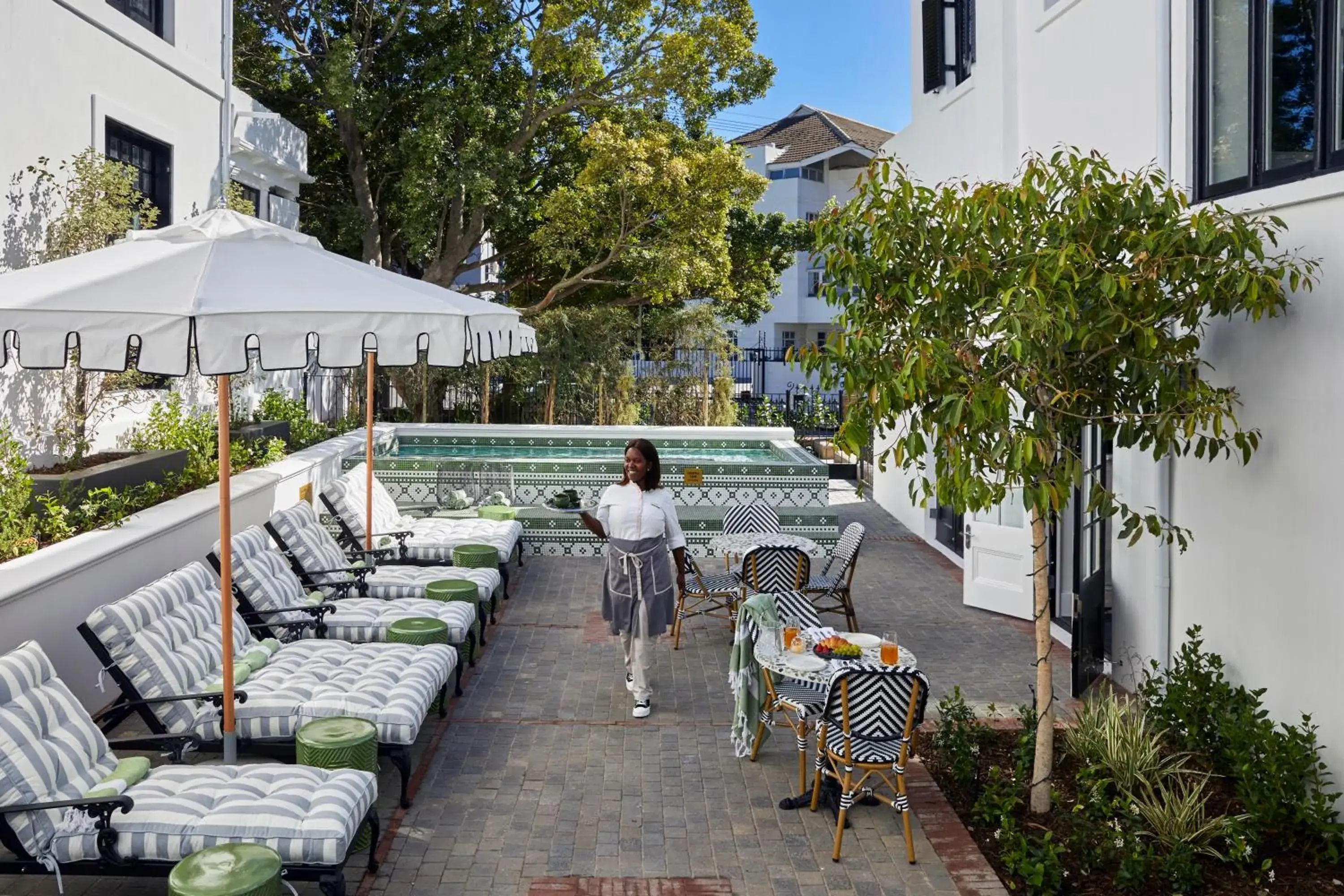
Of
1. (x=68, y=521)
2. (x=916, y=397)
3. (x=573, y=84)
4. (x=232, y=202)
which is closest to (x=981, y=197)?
(x=916, y=397)

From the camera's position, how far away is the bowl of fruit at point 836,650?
262 inches

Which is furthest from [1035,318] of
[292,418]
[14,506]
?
[292,418]

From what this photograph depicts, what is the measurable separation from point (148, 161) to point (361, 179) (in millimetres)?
8915

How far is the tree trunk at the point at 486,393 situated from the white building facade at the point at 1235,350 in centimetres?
1162

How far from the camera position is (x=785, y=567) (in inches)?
376

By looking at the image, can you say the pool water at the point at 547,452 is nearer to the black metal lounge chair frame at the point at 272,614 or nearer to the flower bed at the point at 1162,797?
the black metal lounge chair frame at the point at 272,614

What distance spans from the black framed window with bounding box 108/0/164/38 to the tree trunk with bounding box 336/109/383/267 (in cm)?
776

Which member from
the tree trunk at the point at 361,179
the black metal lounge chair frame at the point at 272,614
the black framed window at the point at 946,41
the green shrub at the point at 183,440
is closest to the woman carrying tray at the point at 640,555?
the black metal lounge chair frame at the point at 272,614

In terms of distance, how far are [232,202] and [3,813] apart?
10.3 m

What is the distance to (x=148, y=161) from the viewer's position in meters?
13.0

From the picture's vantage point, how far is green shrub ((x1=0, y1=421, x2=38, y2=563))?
732 cm

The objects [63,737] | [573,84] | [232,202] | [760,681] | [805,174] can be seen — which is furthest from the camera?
[805,174]

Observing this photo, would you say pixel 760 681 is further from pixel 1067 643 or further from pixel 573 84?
pixel 573 84

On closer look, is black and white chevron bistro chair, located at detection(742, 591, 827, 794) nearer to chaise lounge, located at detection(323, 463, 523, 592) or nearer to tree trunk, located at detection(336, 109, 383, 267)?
chaise lounge, located at detection(323, 463, 523, 592)
